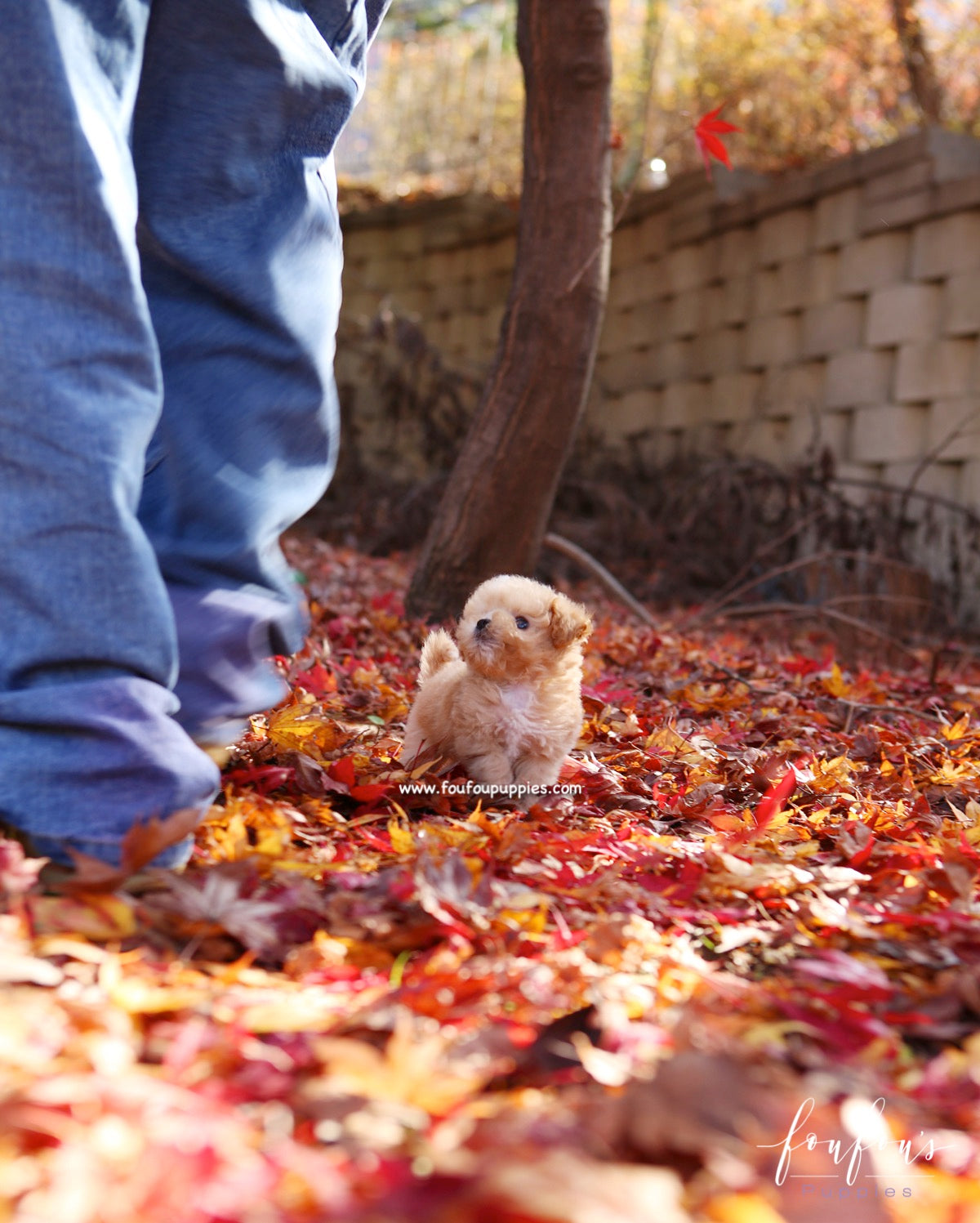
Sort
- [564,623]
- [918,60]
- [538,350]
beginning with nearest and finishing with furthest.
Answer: [564,623] < [538,350] < [918,60]

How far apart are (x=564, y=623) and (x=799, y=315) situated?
4.60 metres

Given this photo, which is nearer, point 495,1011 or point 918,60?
point 495,1011

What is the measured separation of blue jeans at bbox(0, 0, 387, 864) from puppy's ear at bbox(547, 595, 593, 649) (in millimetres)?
476

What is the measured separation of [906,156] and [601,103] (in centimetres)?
238

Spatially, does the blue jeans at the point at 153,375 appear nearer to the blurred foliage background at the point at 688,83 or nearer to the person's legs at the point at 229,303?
the person's legs at the point at 229,303

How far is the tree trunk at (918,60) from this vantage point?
677 centimetres

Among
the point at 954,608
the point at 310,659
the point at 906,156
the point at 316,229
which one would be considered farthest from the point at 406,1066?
the point at 906,156

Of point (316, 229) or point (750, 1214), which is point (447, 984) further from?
point (316, 229)

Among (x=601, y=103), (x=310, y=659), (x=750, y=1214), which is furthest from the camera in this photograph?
(x=601, y=103)

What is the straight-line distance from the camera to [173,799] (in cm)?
142

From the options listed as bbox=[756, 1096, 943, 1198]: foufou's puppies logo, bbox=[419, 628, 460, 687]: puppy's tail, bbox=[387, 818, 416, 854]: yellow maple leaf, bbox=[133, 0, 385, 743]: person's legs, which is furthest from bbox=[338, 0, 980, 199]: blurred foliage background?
bbox=[756, 1096, 943, 1198]: foufou's puppies logo

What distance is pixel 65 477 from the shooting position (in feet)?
4.56

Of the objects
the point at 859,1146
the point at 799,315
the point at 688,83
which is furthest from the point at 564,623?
the point at 688,83

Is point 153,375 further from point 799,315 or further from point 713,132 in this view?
point 799,315
